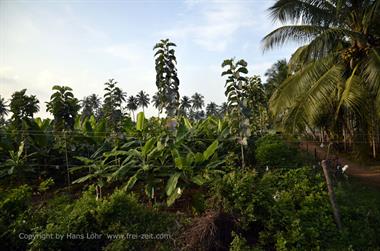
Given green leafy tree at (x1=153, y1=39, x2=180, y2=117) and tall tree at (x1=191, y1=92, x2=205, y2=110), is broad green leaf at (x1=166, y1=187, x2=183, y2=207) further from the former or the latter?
tall tree at (x1=191, y1=92, x2=205, y2=110)

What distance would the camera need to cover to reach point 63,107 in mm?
6789

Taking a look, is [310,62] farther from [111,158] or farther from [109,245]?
[109,245]

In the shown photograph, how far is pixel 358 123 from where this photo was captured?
8289 millimetres

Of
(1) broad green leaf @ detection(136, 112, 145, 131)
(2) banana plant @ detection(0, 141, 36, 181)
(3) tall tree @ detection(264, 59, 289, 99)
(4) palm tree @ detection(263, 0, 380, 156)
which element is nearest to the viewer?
(2) banana plant @ detection(0, 141, 36, 181)

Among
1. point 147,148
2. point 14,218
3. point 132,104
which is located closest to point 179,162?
point 147,148

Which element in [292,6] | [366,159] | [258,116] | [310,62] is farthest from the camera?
[258,116]

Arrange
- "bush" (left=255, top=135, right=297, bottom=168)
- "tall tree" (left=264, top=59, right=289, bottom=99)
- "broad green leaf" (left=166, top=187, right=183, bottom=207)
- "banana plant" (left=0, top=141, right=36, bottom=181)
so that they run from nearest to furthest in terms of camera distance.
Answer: "broad green leaf" (left=166, top=187, right=183, bottom=207) < "banana plant" (left=0, top=141, right=36, bottom=181) < "bush" (left=255, top=135, right=297, bottom=168) < "tall tree" (left=264, top=59, right=289, bottom=99)

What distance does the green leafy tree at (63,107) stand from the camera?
6.64 m

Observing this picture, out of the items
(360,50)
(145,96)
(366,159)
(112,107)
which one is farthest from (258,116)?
(145,96)

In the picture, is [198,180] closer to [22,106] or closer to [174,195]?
[174,195]

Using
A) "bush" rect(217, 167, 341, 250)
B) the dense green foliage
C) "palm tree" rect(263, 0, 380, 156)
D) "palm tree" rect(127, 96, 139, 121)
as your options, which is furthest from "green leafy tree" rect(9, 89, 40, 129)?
"palm tree" rect(127, 96, 139, 121)

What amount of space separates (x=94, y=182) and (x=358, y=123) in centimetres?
712

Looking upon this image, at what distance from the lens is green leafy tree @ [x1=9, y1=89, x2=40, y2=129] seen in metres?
6.68

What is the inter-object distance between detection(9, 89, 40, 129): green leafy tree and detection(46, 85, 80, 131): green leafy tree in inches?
13.6
